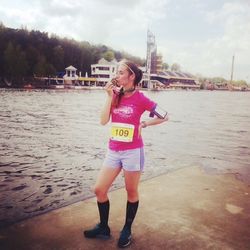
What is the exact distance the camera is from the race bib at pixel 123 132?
323 centimetres

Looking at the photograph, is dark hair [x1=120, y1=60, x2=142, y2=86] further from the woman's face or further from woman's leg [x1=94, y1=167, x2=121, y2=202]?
woman's leg [x1=94, y1=167, x2=121, y2=202]

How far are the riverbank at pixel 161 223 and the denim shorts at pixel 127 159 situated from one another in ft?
2.63

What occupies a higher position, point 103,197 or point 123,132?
point 123,132

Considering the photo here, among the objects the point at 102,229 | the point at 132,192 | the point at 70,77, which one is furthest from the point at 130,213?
the point at 70,77

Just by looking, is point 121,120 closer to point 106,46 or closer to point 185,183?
point 185,183

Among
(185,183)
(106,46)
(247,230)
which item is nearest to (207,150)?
(185,183)

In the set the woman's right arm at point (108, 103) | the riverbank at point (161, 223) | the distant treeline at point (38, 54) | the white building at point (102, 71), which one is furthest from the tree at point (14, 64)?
the woman's right arm at point (108, 103)

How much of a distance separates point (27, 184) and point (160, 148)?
5.56m

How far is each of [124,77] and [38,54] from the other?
9992 centimetres

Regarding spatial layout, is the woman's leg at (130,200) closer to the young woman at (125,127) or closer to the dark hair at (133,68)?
the young woman at (125,127)

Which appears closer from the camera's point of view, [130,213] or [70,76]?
[130,213]

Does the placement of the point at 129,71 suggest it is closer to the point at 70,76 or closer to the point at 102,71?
the point at 70,76

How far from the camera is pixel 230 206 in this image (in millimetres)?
4445

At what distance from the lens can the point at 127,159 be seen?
10.6 ft
